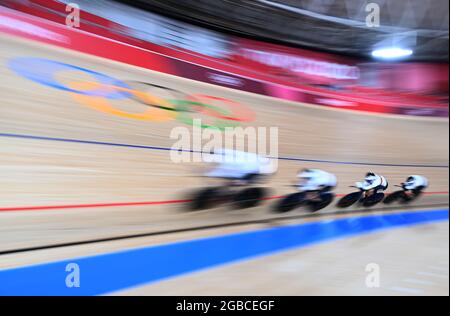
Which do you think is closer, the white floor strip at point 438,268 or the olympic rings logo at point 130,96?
the olympic rings logo at point 130,96

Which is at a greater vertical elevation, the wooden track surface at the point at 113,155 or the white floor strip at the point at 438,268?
the wooden track surface at the point at 113,155

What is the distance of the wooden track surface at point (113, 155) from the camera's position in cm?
97

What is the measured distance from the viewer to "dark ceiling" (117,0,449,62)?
3.73ft

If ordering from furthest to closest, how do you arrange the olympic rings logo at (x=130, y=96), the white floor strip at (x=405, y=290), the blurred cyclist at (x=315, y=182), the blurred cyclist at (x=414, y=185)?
the blurred cyclist at (x=414, y=185) → the blurred cyclist at (x=315, y=182) → the white floor strip at (x=405, y=290) → the olympic rings logo at (x=130, y=96)

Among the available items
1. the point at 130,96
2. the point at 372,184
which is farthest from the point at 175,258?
the point at 372,184

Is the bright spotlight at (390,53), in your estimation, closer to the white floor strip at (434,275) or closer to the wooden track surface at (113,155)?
the wooden track surface at (113,155)

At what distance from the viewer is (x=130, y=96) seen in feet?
3.95

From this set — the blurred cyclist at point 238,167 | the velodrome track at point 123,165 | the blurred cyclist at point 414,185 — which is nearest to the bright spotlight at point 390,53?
the velodrome track at point 123,165

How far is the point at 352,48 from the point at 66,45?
1.25m

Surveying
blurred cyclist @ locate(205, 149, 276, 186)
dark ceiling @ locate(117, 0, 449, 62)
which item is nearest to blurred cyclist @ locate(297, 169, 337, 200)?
blurred cyclist @ locate(205, 149, 276, 186)

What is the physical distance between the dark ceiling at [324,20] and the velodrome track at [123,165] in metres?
0.26

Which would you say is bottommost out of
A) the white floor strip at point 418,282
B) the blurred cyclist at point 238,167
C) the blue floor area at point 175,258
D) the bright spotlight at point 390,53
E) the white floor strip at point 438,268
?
the white floor strip at point 418,282

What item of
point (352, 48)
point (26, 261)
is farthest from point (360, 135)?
point (26, 261)

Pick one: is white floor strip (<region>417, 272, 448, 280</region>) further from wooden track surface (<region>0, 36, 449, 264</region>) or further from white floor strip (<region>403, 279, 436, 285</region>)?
wooden track surface (<region>0, 36, 449, 264</region>)
